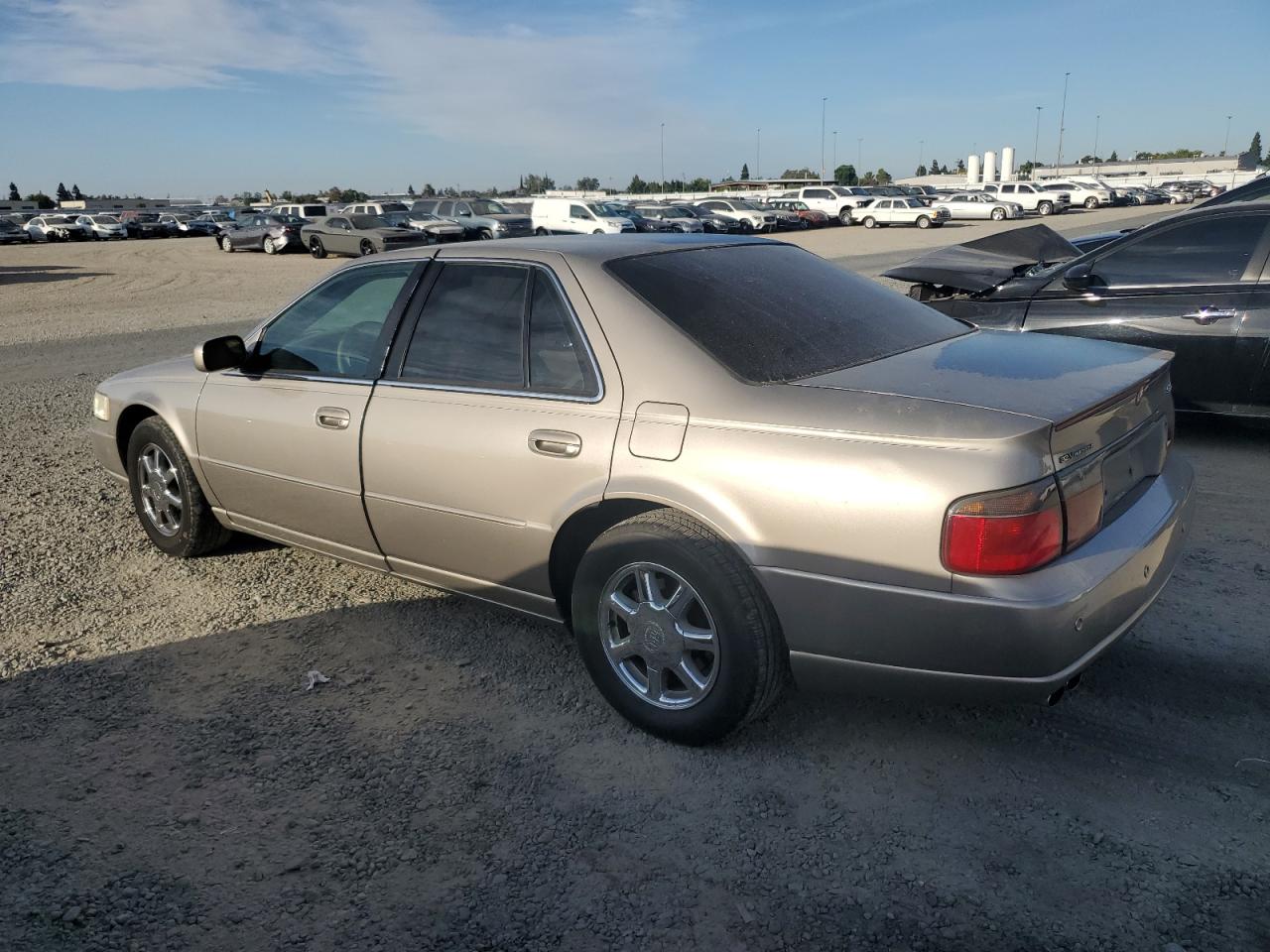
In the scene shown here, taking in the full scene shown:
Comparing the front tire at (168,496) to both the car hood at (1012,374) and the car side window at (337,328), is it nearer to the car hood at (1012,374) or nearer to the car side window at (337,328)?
the car side window at (337,328)

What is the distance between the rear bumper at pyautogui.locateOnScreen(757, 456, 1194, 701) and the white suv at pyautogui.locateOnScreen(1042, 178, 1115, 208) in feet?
188

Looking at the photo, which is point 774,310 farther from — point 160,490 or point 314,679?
point 160,490

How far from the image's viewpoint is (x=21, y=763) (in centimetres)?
321

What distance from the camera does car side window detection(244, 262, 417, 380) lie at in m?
4.07

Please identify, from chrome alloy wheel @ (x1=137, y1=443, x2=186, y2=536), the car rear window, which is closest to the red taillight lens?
the car rear window

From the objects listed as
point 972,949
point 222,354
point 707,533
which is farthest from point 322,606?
point 972,949

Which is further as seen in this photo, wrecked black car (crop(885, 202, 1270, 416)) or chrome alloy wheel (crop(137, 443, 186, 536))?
wrecked black car (crop(885, 202, 1270, 416))

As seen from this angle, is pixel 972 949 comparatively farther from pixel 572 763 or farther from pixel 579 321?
pixel 579 321

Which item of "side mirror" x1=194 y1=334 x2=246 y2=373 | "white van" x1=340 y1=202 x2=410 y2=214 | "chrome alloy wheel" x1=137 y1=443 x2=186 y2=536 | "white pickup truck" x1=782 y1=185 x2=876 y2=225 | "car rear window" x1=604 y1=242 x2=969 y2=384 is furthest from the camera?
"white pickup truck" x1=782 y1=185 x2=876 y2=225

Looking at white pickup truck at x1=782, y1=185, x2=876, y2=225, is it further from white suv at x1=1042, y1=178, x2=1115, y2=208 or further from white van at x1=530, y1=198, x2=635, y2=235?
white van at x1=530, y1=198, x2=635, y2=235

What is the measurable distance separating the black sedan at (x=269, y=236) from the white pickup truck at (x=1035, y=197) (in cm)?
3431

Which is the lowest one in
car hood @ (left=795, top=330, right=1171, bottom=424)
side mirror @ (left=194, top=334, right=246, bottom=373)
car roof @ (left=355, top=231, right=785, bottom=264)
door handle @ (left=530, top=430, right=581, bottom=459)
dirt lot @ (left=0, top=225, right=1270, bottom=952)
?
dirt lot @ (left=0, top=225, right=1270, bottom=952)

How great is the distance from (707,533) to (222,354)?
8.23 feet

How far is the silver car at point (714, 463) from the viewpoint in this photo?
2678 mm
